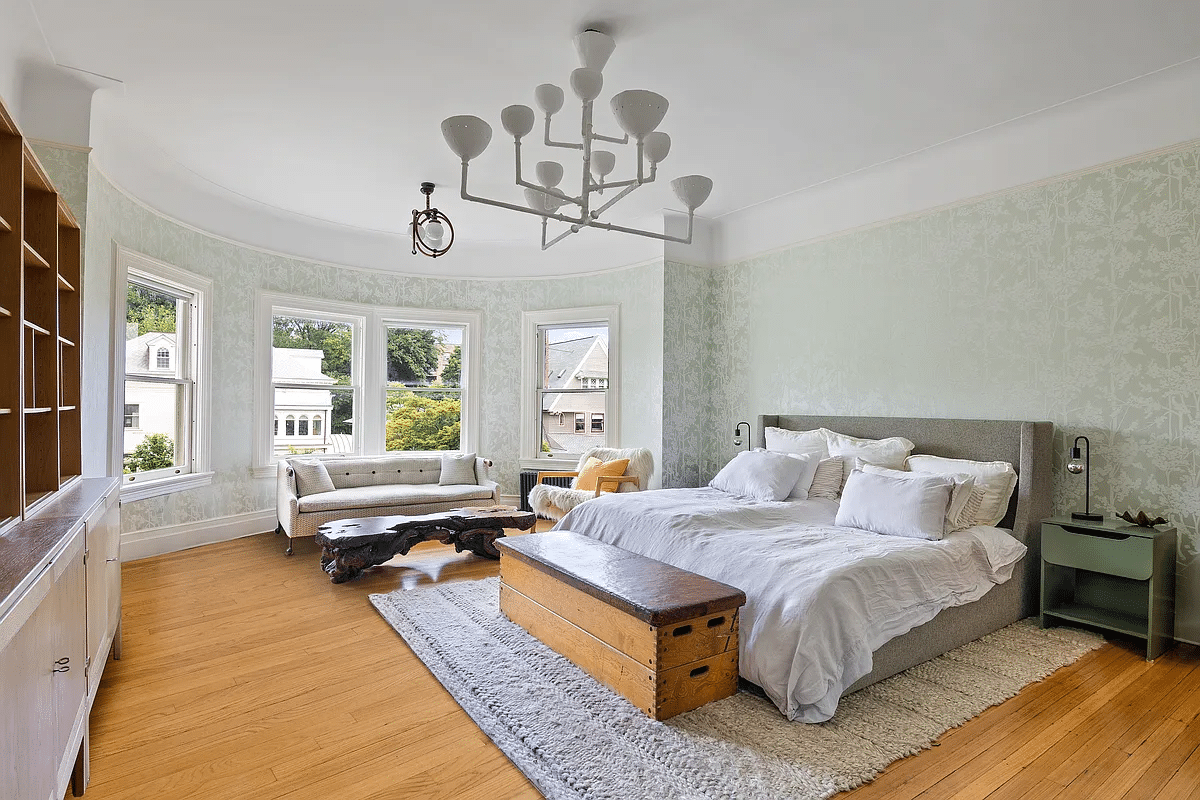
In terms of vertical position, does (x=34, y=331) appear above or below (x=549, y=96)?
below

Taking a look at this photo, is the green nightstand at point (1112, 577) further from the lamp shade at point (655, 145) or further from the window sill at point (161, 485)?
the window sill at point (161, 485)

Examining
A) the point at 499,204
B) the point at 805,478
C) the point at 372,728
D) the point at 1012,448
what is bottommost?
the point at 372,728

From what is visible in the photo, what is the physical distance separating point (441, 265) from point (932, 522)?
516 cm

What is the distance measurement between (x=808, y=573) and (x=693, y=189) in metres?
1.86

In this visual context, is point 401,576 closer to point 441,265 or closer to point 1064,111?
point 441,265

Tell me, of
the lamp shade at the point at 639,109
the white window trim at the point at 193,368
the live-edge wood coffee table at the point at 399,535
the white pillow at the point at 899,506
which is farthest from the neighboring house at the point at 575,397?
the lamp shade at the point at 639,109

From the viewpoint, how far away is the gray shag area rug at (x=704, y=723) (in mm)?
2000

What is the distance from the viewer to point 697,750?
2.15 m

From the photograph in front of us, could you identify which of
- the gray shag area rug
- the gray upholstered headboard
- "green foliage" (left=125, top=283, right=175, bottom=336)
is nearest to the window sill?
"green foliage" (left=125, top=283, right=175, bottom=336)

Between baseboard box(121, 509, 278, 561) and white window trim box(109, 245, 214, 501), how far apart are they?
30 centimetres

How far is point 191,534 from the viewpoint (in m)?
4.99

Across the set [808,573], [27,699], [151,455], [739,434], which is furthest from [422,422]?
[27,699]

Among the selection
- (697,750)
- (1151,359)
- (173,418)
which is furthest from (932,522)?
(173,418)

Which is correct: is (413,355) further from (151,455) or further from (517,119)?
(517,119)
